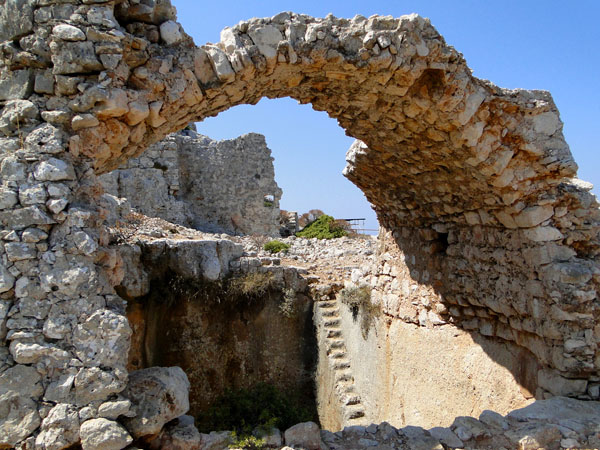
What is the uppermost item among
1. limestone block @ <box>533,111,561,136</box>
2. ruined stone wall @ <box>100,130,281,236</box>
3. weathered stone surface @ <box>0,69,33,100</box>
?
ruined stone wall @ <box>100,130,281,236</box>

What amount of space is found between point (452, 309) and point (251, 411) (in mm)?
2872

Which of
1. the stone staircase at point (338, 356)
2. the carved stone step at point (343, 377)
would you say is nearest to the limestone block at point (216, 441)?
the stone staircase at point (338, 356)

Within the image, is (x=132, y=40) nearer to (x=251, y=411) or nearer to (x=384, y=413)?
(x=251, y=411)

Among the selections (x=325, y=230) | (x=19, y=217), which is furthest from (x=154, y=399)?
(x=325, y=230)

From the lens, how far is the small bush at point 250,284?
6.68 m

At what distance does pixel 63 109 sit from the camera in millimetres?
2766

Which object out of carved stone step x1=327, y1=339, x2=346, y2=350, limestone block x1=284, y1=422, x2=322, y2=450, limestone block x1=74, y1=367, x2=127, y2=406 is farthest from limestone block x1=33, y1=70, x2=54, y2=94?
carved stone step x1=327, y1=339, x2=346, y2=350

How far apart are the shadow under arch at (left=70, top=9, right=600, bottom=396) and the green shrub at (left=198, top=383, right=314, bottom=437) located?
2.48m

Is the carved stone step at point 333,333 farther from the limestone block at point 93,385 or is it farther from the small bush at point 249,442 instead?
the limestone block at point 93,385

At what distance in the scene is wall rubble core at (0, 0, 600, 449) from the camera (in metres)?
2.54

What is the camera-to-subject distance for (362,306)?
666 centimetres

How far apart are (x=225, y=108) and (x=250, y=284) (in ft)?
11.4

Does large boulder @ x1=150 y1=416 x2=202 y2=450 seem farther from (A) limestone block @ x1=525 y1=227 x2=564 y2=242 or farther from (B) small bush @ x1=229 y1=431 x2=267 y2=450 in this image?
(A) limestone block @ x1=525 y1=227 x2=564 y2=242

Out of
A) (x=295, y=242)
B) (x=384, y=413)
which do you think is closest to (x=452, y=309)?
(x=384, y=413)
